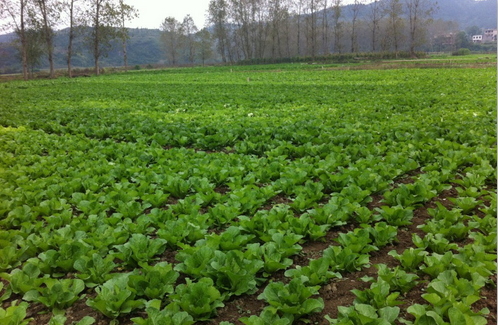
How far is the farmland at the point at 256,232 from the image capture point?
2.67 m

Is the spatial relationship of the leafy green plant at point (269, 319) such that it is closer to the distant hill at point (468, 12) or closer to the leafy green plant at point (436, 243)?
the leafy green plant at point (436, 243)

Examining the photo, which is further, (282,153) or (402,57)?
(402,57)

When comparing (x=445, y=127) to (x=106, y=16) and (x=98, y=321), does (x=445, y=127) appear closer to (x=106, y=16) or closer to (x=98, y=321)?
(x=98, y=321)

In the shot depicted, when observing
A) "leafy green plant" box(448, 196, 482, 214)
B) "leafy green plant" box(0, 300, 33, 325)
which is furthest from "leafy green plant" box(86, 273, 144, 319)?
"leafy green plant" box(448, 196, 482, 214)

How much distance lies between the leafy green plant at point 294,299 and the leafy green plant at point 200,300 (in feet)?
1.42

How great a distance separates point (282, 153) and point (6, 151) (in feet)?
21.4

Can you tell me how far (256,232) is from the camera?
148 inches

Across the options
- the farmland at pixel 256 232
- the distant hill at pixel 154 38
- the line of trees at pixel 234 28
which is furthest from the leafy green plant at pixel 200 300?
the distant hill at pixel 154 38

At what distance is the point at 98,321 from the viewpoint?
2.71 meters

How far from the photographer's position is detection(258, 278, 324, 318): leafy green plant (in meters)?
2.54

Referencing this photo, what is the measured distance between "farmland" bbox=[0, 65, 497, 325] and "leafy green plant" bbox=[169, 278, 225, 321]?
13 mm

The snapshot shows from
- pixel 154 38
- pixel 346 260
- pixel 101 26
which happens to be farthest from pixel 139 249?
pixel 154 38

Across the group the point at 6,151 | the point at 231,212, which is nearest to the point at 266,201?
the point at 231,212

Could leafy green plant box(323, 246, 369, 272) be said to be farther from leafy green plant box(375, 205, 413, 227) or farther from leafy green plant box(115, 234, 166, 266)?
leafy green plant box(115, 234, 166, 266)
